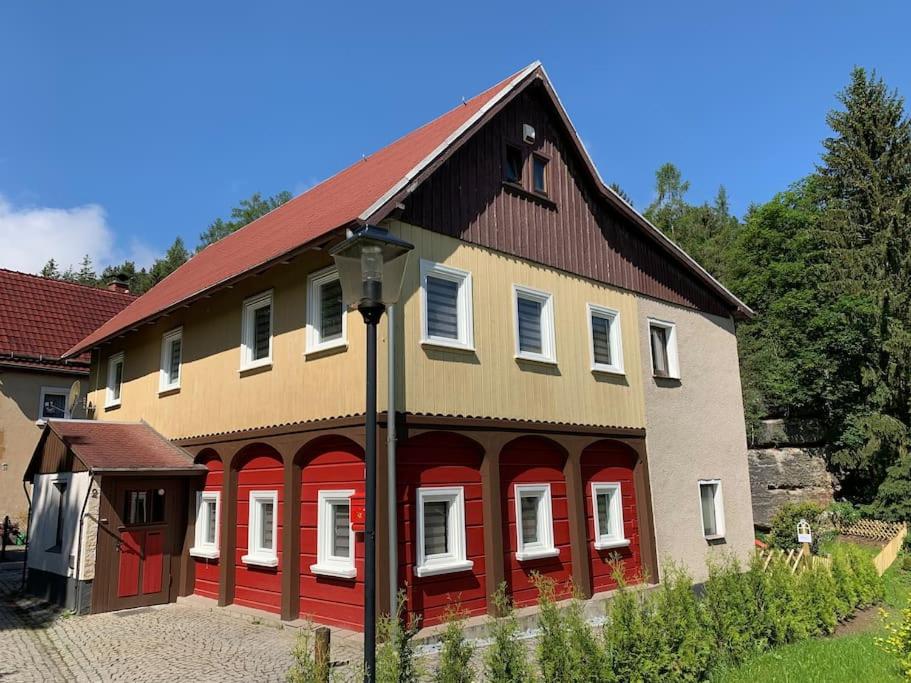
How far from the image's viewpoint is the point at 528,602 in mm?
12203

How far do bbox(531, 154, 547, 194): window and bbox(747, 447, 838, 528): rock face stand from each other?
2099 centimetres

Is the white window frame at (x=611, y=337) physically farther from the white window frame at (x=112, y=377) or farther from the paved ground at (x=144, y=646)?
the white window frame at (x=112, y=377)

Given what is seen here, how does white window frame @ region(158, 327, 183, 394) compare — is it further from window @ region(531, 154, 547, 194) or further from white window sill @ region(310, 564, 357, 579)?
window @ region(531, 154, 547, 194)

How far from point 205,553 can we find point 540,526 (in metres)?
6.71

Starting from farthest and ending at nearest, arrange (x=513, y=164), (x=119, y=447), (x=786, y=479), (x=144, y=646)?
(x=786, y=479) → (x=119, y=447) → (x=513, y=164) → (x=144, y=646)

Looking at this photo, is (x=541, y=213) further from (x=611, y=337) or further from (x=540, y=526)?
(x=540, y=526)

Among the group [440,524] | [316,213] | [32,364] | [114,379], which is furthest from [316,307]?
[32,364]

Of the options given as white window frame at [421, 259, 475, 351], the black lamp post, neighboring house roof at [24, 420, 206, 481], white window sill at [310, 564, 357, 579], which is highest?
white window frame at [421, 259, 475, 351]

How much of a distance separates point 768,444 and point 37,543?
28.4 meters

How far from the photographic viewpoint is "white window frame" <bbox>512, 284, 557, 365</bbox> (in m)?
13.1

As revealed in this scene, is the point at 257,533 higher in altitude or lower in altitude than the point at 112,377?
lower

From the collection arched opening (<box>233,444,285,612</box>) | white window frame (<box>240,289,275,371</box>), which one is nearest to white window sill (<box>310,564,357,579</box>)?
arched opening (<box>233,444,285,612</box>)

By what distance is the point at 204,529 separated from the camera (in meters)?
14.7

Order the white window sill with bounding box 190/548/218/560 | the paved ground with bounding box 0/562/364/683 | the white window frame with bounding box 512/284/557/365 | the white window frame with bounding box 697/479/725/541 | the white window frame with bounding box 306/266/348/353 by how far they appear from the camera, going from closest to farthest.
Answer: the paved ground with bounding box 0/562/364/683
the white window frame with bounding box 306/266/348/353
the white window frame with bounding box 512/284/557/365
the white window sill with bounding box 190/548/218/560
the white window frame with bounding box 697/479/725/541
